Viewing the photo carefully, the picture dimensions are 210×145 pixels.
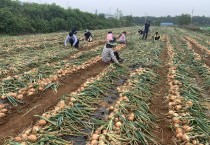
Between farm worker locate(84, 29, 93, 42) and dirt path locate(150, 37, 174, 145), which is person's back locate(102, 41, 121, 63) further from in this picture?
farm worker locate(84, 29, 93, 42)

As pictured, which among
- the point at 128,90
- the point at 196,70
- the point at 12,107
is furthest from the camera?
the point at 196,70

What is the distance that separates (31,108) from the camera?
5.83 metres

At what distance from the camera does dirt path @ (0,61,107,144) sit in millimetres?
4973

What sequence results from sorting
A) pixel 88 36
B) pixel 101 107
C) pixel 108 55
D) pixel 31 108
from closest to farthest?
pixel 31 108 → pixel 101 107 → pixel 108 55 → pixel 88 36

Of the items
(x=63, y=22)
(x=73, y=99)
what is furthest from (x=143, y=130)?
(x=63, y=22)

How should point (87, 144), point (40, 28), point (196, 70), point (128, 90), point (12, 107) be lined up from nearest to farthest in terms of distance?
point (87, 144) < point (12, 107) < point (128, 90) < point (196, 70) < point (40, 28)

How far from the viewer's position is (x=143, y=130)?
5.18m

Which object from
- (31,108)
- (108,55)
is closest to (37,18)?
(108,55)

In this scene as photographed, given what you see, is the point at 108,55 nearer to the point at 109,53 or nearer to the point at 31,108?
the point at 109,53

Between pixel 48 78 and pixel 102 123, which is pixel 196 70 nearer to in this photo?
pixel 48 78

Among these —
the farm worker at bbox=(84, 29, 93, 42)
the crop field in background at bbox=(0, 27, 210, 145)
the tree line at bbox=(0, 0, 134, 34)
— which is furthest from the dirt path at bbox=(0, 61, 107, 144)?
the tree line at bbox=(0, 0, 134, 34)

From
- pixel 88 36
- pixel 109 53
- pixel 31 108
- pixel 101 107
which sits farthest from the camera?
pixel 88 36

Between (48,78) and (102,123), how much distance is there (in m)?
3.04

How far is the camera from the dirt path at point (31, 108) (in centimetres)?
497
